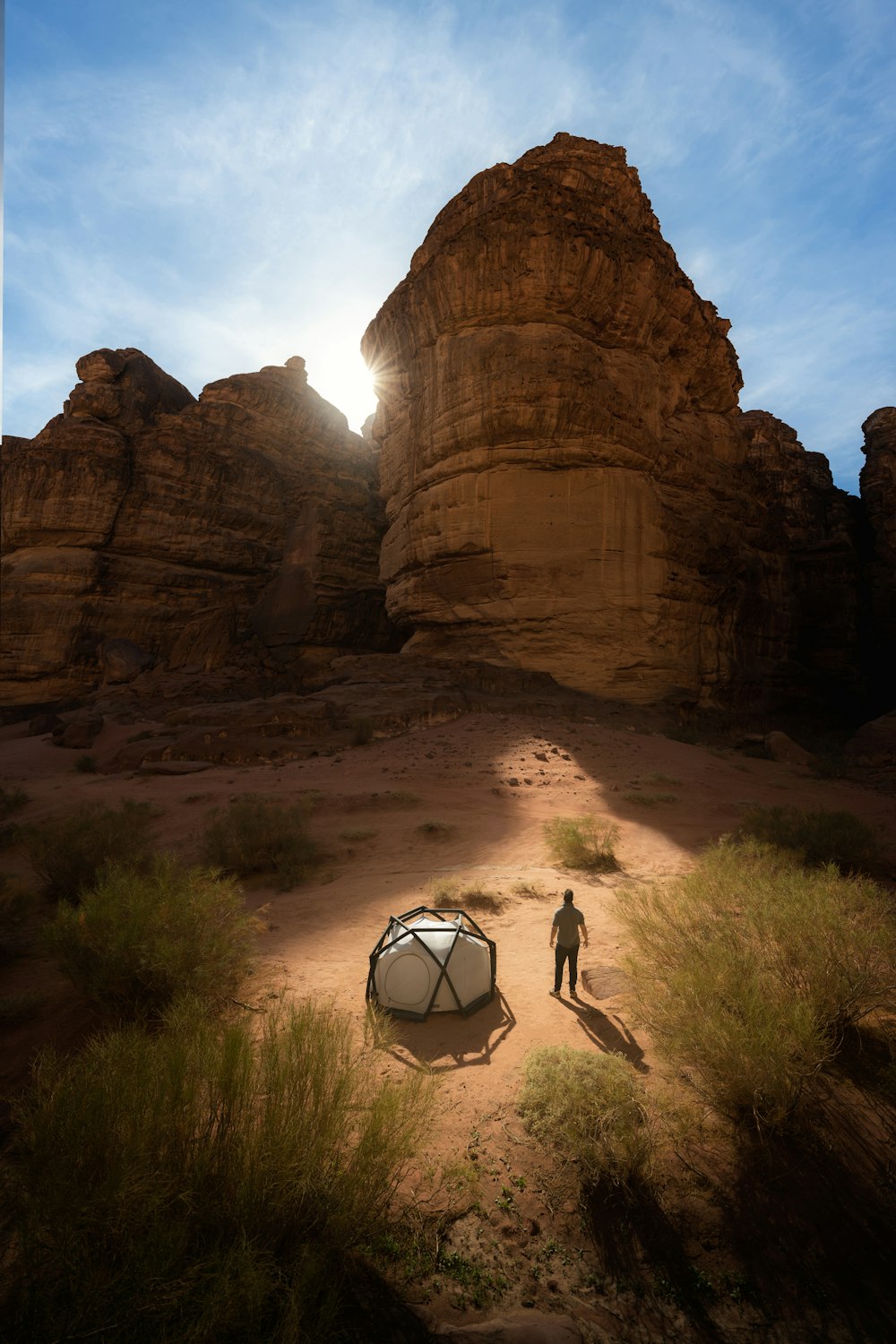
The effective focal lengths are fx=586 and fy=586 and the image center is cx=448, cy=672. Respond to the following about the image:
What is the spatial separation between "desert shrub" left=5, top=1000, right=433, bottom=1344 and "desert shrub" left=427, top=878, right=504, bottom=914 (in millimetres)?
3798

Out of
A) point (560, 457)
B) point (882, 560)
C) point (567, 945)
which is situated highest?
point (560, 457)

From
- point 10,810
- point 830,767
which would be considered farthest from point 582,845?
point 10,810

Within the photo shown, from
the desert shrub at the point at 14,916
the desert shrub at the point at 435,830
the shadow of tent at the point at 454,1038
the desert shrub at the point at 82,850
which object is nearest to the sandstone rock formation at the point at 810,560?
the desert shrub at the point at 435,830

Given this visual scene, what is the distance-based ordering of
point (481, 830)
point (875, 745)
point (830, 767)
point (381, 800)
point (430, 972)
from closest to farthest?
point (430, 972) → point (481, 830) → point (381, 800) → point (830, 767) → point (875, 745)

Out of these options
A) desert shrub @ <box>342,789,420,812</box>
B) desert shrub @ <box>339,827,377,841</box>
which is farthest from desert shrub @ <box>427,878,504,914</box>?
desert shrub @ <box>342,789,420,812</box>

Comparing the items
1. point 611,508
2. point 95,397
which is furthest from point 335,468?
point 611,508

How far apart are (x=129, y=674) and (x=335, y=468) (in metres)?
23.8

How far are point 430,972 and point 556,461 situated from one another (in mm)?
19466

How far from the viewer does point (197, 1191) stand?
209 centimetres

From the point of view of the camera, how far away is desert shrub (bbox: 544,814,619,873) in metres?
8.23

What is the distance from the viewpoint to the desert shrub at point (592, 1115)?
9.00 ft

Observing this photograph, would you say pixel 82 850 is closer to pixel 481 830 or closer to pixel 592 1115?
pixel 481 830

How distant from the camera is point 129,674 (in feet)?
93.7

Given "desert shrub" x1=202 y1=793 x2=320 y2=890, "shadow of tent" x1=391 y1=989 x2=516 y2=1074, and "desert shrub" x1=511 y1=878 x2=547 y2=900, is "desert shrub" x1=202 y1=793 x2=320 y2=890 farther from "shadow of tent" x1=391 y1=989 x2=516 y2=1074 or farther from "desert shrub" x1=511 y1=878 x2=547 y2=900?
"shadow of tent" x1=391 y1=989 x2=516 y2=1074
